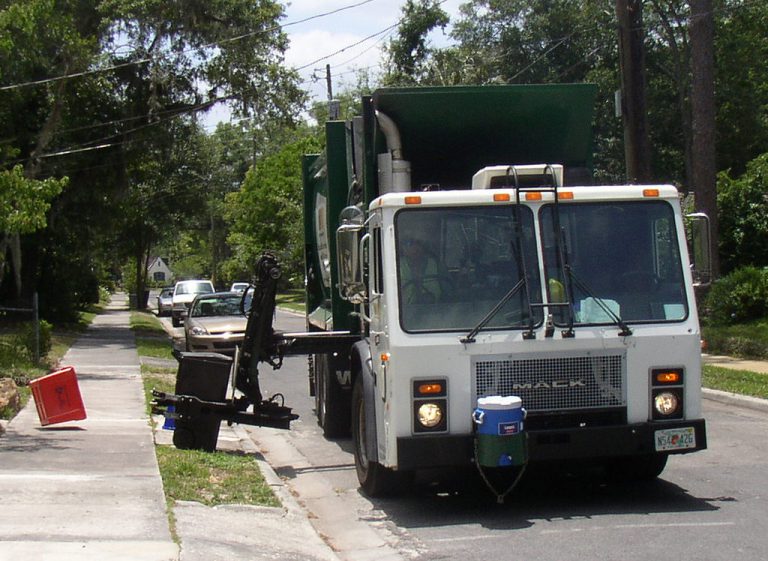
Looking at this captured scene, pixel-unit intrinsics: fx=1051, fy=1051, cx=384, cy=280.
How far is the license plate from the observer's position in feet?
25.3

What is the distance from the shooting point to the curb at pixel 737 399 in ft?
44.6

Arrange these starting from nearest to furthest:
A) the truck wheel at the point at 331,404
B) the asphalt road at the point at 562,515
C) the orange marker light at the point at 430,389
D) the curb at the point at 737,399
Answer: the asphalt road at the point at 562,515 → the orange marker light at the point at 430,389 → the truck wheel at the point at 331,404 → the curb at the point at 737,399

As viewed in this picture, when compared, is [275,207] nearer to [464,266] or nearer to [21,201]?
[21,201]

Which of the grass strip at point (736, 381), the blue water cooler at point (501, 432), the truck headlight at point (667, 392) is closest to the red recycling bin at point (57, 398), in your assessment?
the blue water cooler at point (501, 432)

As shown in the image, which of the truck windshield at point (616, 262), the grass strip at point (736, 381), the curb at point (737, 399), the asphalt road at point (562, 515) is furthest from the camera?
the grass strip at point (736, 381)

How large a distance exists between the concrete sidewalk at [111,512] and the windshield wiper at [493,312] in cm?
178

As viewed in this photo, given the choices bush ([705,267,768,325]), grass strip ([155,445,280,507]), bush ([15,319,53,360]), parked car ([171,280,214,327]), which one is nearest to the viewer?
grass strip ([155,445,280,507])

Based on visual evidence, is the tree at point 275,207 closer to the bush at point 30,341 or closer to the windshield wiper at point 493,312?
the bush at point 30,341

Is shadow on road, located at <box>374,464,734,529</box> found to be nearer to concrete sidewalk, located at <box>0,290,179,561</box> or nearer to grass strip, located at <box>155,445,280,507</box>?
grass strip, located at <box>155,445,280,507</box>

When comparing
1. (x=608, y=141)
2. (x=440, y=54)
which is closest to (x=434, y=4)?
(x=440, y=54)

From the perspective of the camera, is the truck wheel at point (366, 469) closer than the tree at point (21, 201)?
Yes

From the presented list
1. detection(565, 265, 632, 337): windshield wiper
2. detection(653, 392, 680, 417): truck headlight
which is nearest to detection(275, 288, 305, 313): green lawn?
detection(565, 265, 632, 337): windshield wiper

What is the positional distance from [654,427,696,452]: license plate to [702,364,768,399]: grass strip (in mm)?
6704

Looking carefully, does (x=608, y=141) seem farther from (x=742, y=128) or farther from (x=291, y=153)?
(x=291, y=153)
